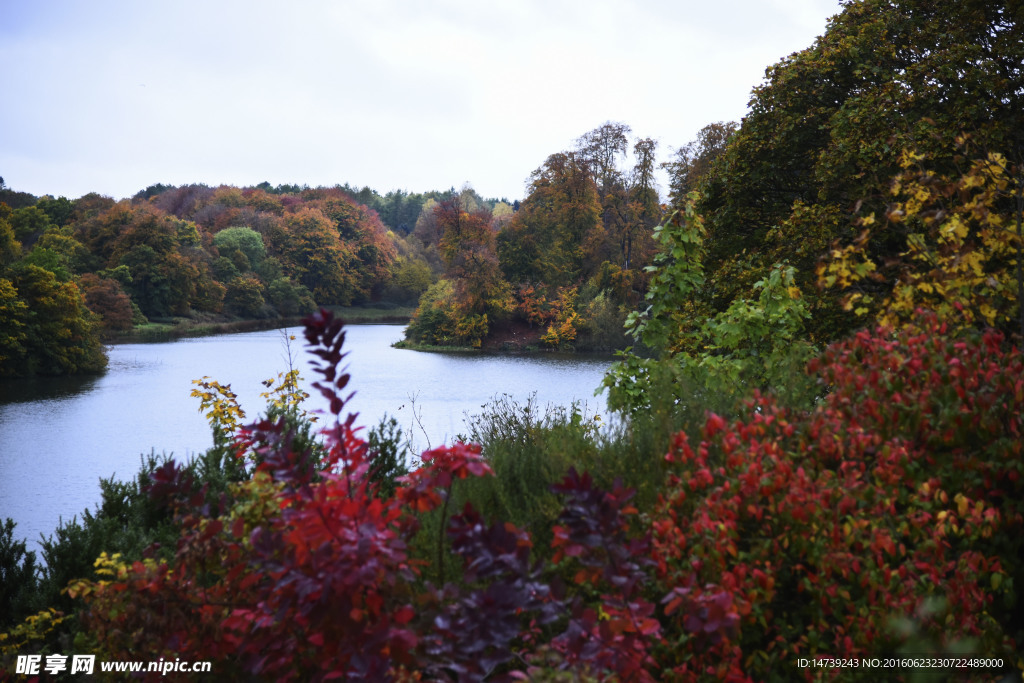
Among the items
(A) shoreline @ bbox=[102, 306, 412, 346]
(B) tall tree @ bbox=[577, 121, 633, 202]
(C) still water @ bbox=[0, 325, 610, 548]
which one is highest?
(B) tall tree @ bbox=[577, 121, 633, 202]

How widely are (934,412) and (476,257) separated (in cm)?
3069

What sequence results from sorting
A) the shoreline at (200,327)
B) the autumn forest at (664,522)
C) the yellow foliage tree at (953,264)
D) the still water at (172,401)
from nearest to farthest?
the autumn forest at (664,522)
the yellow foliage tree at (953,264)
the still water at (172,401)
the shoreline at (200,327)

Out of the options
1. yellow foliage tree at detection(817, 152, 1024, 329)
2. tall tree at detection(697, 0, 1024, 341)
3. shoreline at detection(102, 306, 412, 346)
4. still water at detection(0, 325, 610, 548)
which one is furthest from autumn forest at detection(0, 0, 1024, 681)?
shoreline at detection(102, 306, 412, 346)

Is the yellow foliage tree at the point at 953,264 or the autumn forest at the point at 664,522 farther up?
the yellow foliage tree at the point at 953,264

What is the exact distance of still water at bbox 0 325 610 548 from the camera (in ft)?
34.7

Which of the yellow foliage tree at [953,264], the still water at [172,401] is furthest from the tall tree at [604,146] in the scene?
the yellow foliage tree at [953,264]

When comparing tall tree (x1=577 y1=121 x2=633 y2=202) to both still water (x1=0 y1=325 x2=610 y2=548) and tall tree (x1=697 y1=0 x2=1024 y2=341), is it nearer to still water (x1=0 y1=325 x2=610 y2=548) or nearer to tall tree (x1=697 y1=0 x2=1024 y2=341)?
still water (x1=0 y1=325 x2=610 y2=548)

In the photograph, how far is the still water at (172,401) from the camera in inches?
416

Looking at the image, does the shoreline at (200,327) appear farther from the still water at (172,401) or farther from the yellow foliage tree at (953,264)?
the yellow foliage tree at (953,264)

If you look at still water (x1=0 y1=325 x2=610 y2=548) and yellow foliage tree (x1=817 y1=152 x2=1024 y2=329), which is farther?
still water (x1=0 y1=325 x2=610 y2=548)

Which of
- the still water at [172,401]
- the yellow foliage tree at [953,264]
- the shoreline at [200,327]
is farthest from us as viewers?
the shoreline at [200,327]

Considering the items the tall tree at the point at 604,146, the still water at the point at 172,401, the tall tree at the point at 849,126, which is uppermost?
the tall tree at the point at 604,146

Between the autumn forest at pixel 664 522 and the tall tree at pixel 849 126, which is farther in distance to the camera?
the tall tree at pixel 849 126

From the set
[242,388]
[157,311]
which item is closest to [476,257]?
[242,388]
